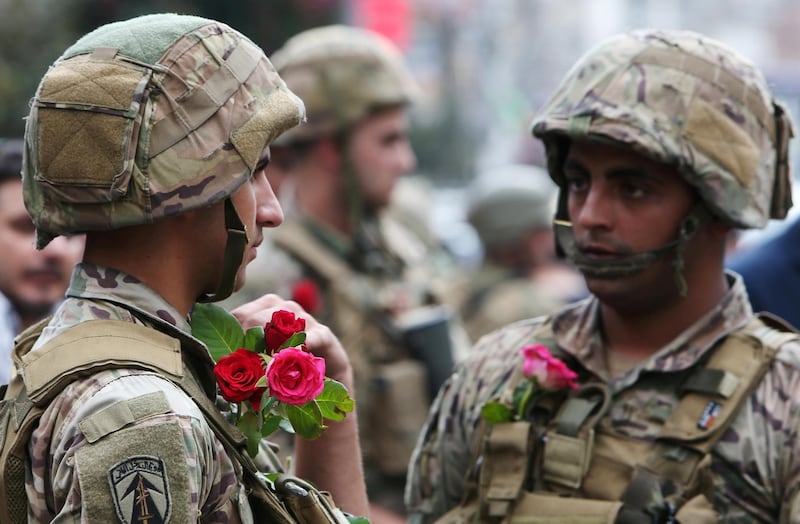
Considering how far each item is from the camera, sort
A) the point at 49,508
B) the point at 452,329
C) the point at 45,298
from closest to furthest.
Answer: the point at 49,508 < the point at 45,298 < the point at 452,329

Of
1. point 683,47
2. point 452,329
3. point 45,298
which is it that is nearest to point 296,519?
point 683,47

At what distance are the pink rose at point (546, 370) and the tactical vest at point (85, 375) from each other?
107 centimetres

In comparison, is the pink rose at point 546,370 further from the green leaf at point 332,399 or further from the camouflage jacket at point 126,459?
the camouflage jacket at point 126,459

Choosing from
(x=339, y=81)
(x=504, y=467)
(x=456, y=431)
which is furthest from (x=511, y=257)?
(x=504, y=467)

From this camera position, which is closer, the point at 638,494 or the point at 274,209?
the point at 274,209

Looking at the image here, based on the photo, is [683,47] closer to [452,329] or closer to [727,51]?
[727,51]

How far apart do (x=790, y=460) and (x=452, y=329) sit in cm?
327

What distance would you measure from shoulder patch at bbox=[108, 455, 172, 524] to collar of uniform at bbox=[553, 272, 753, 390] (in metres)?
1.63

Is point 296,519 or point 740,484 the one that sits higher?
point 296,519

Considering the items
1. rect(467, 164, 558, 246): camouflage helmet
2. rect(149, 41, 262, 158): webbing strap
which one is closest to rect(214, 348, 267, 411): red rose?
rect(149, 41, 262, 158): webbing strap

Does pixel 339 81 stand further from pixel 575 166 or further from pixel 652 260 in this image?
pixel 652 260

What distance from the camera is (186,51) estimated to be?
246 centimetres

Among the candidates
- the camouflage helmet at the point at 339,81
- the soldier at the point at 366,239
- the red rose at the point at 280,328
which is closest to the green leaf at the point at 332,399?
the red rose at the point at 280,328

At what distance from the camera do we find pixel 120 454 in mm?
2176
